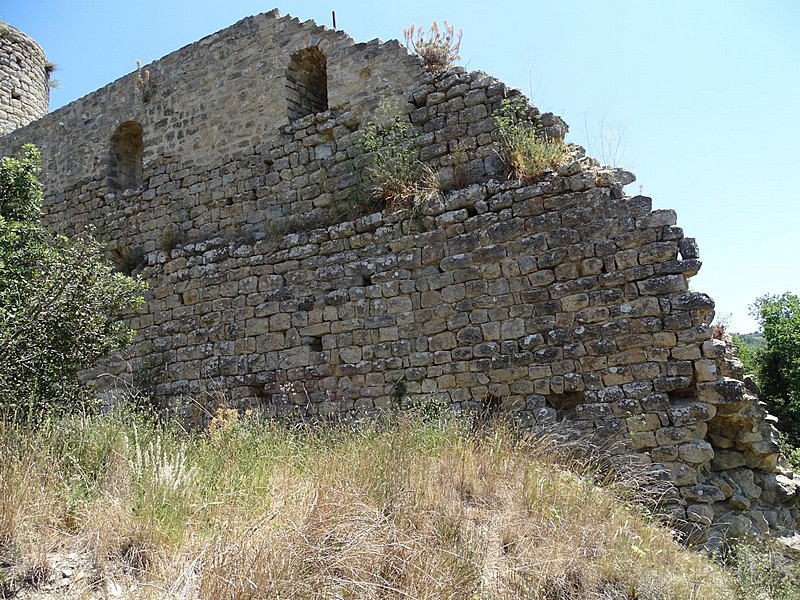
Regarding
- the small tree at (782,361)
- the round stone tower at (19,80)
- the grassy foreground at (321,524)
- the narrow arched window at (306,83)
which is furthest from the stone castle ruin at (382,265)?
the small tree at (782,361)

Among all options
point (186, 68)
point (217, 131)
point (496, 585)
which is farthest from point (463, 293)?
point (186, 68)

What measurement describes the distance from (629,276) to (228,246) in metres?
4.89

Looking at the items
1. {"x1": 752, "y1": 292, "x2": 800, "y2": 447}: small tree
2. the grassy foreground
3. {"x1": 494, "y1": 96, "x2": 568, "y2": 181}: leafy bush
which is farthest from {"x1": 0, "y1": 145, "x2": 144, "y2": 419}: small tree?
{"x1": 752, "y1": 292, "x2": 800, "y2": 447}: small tree

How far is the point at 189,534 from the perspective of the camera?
3.64 meters

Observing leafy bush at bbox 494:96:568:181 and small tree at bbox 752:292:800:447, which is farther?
small tree at bbox 752:292:800:447

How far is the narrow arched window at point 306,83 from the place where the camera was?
27.9ft

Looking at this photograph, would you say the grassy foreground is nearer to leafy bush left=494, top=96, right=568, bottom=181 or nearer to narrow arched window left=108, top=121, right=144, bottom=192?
leafy bush left=494, top=96, right=568, bottom=181

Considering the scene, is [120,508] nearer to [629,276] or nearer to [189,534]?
[189,534]

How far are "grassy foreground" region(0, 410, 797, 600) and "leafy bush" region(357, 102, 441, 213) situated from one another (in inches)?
114

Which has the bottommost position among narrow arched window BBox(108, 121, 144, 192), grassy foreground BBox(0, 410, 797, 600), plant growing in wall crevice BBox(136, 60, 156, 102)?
grassy foreground BBox(0, 410, 797, 600)

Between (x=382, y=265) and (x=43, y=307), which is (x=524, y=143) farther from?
(x=43, y=307)

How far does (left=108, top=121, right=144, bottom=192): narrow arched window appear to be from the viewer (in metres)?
9.95

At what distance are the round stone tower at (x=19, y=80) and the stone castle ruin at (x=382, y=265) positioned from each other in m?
2.20

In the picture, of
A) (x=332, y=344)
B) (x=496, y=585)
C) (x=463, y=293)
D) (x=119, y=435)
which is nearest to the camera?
(x=496, y=585)
